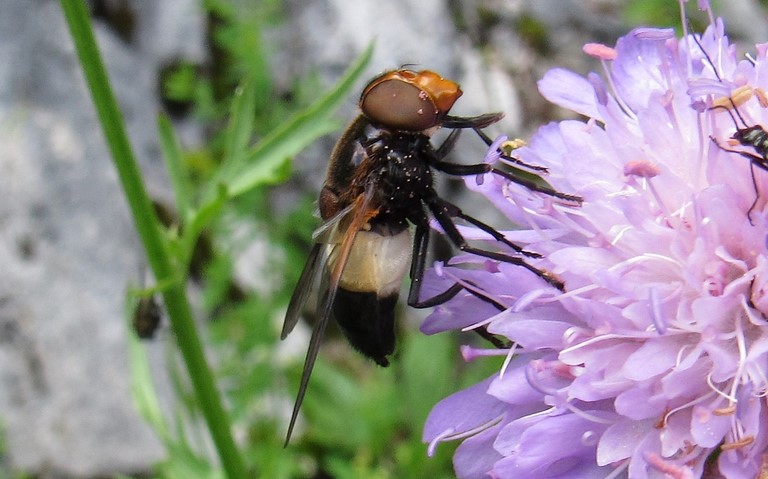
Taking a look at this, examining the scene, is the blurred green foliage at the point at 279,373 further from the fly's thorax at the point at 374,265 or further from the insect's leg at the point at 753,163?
the insect's leg at the point at 753,163

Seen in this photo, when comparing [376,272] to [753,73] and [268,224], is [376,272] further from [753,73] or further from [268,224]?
[268,224]

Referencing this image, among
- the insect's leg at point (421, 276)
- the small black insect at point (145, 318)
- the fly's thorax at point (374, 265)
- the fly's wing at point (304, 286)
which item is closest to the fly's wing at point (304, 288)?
the fly's wing at point (304, 286)

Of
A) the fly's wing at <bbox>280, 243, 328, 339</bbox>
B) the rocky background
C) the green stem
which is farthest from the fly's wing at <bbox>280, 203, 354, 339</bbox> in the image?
the rocky background

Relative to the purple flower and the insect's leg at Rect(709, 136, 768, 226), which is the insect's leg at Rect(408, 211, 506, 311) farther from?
the insect's leg at Rect(709, 136, 768, 226)

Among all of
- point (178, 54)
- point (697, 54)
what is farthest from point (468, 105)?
point (697, 54)

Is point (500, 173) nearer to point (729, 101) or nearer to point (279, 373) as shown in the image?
point (729, 101)

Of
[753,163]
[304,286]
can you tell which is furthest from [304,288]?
[753,163]
